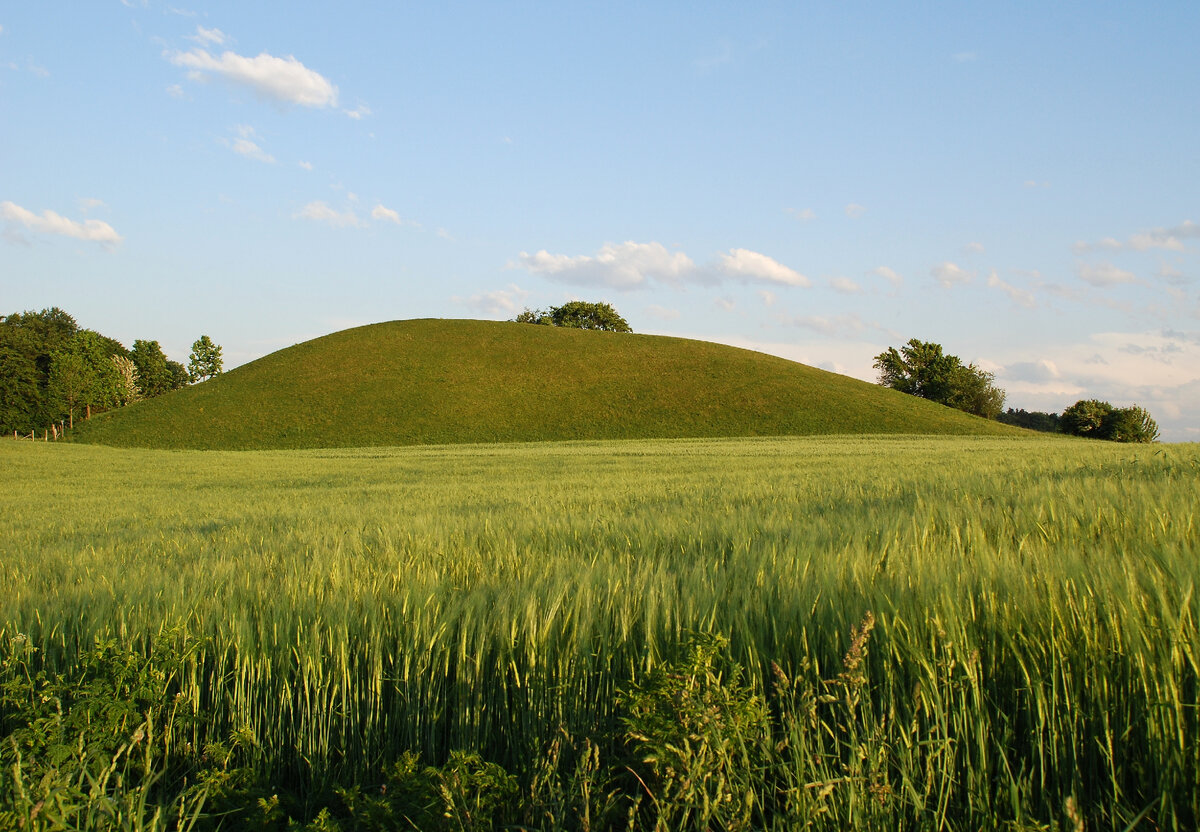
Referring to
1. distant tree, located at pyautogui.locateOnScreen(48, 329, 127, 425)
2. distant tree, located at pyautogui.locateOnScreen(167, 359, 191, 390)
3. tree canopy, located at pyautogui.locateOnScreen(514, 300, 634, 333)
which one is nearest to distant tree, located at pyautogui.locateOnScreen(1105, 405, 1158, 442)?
tree canopy, located at pyautogui.locateOnScreen(514, 300, 634, 333)

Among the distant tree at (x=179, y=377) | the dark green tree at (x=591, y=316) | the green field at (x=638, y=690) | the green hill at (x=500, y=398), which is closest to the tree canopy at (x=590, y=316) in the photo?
the dark green tree at (x=591, y=316)

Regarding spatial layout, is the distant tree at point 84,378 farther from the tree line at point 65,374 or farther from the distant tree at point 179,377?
the distant tree at point 179,377

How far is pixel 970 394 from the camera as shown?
9344 centimetres

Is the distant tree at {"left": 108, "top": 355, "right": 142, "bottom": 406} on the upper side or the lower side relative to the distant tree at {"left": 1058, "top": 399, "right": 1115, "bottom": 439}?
upper

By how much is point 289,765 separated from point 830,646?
178 centimetres

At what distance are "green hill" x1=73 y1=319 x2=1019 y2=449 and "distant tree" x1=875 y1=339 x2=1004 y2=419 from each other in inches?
969

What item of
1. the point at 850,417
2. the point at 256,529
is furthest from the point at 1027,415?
the point at 256,529

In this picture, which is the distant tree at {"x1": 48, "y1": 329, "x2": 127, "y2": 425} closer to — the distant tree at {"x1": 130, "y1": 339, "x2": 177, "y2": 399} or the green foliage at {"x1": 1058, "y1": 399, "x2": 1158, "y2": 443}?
the distant tree at {"x1": 130, "y1": 339, "x2": 177, "y2": 399}

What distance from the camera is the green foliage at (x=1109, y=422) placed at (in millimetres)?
74250

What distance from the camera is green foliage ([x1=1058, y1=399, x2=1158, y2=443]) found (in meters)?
74.2

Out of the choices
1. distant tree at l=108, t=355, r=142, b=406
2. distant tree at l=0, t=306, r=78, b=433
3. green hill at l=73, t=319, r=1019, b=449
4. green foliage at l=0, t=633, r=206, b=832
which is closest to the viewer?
green foliage at l=0, t=633, r=206, b=832

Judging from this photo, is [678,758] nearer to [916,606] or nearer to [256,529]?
[916,606]

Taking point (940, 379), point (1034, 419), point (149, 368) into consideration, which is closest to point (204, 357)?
point (149, 368)

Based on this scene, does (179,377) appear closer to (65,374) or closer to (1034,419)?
(65,374)
